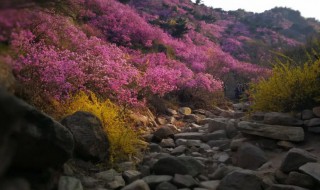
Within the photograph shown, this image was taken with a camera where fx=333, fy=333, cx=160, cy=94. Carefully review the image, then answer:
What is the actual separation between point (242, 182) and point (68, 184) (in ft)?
7.35

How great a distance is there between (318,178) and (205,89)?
27.3 feet

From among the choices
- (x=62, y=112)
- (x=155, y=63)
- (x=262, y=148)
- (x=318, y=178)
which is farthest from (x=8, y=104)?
(x=155, y=63)

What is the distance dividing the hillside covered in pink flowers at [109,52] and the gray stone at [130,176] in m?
2.01

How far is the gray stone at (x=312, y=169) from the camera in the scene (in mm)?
4301

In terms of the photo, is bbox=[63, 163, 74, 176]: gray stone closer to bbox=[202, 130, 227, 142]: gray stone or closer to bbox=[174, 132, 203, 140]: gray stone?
bbox=[174, 132, 203, 140]: gray stone

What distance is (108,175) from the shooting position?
4.76m

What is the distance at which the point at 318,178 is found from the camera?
4.24m

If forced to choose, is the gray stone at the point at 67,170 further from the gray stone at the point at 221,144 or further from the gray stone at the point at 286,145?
the gray stone at the point at 286,145

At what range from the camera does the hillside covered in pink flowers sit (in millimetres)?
5422

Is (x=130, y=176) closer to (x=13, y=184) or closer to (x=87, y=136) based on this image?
(x=87, y=136)

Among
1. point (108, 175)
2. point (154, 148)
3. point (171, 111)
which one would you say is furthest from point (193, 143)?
point (171, 111)

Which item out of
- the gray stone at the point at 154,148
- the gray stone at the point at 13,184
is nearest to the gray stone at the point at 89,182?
the gray stone at the point at 13,184

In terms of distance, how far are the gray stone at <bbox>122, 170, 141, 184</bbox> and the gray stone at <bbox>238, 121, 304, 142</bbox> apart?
267cm

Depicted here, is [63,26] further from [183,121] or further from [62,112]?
[183,121]
